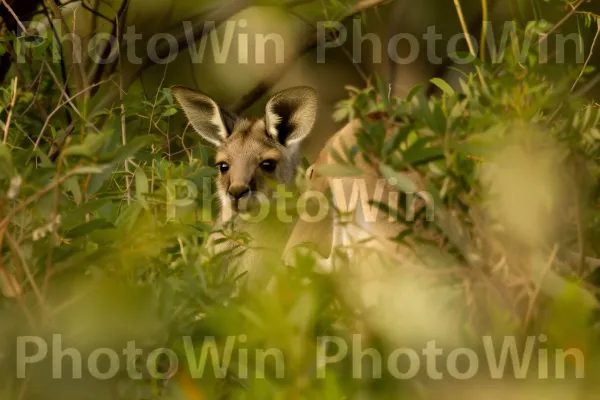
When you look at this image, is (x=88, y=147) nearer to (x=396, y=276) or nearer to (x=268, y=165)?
(x=396, y=276)

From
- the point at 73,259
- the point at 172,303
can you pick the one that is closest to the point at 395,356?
the point at 172,303

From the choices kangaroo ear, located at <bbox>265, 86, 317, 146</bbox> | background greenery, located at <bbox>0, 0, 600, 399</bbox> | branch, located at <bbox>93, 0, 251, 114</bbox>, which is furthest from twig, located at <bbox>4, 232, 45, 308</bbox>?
branch, located at <bbox>93, 0, 251, 114</bbox>

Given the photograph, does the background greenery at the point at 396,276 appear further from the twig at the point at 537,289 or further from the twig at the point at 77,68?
the twig at the point at 77,68

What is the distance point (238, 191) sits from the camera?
4.36 m

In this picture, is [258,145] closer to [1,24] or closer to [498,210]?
[1,24]

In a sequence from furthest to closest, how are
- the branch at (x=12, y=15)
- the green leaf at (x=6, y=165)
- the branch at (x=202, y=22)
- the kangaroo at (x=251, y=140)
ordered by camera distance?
the branch at (x=202, y=22) < the kangaroo at (x=251, y=140) < the branch at (x=12, y=15) < the green leaf at (x=6, y=165)

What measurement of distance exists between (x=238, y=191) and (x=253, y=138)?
519mm

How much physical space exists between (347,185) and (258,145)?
2.41 metres

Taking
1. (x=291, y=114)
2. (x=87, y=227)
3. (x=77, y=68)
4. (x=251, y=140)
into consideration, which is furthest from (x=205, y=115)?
(x=87, y=227)

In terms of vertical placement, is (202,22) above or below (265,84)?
above

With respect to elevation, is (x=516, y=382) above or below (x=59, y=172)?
below

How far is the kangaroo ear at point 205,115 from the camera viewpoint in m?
4.38

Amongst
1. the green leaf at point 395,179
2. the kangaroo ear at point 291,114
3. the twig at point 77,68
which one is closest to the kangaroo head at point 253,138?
the kangaroo ear at point 291,114

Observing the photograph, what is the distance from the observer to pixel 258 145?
478 cm
